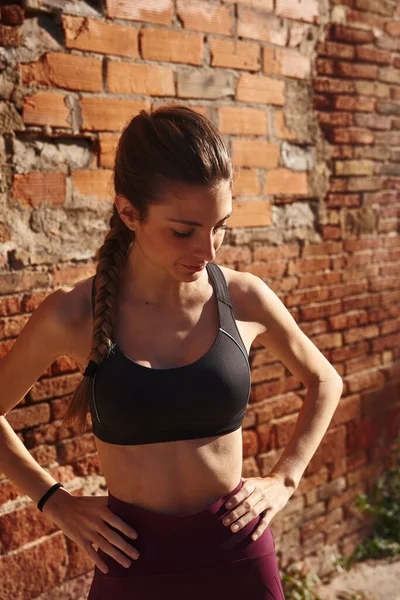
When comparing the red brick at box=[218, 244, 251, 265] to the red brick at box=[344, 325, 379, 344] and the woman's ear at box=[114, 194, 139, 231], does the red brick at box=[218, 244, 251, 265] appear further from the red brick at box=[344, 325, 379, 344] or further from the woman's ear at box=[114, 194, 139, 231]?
the woman's ear at box=[114, 194, 139, 231]

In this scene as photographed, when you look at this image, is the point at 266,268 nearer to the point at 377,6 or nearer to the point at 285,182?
the point at 285,182

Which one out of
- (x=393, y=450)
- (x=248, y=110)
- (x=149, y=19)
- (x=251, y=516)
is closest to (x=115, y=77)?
(x=149, y=19)

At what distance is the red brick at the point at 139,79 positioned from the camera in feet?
9.93

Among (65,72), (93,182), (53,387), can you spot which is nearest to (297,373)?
(53,387)

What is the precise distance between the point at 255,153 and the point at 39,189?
118 cm

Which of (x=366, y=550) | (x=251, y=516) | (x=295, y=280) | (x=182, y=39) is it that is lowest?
(x=366, y=550)

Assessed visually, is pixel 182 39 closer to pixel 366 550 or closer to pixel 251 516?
pixel 251 516

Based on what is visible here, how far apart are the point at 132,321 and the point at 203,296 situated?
0.23 m

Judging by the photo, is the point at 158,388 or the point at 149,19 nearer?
the point at 158,388

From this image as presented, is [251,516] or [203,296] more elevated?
[203,296]

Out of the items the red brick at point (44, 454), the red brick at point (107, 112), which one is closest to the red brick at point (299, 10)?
the red brick at point (107, 112)

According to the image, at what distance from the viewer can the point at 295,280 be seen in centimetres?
392

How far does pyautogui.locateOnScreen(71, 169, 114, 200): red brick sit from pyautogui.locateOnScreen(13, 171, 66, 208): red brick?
0.20 ft

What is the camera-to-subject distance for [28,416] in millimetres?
2873
